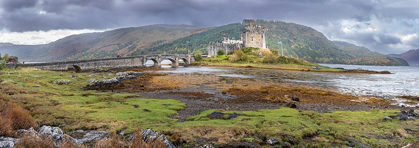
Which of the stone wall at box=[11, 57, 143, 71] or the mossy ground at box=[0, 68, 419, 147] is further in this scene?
the stone wall at box=[11, 57, 143, 71]

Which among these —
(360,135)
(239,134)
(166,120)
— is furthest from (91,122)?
(360,135)

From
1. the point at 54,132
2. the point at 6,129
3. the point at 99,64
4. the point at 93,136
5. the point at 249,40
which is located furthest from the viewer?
the point at 249,40

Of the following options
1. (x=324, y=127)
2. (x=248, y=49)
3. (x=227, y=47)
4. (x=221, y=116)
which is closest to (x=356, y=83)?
(x=324, y=127)

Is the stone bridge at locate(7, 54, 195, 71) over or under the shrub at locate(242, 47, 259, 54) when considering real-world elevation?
under

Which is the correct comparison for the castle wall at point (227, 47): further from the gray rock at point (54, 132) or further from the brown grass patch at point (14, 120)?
the gray rock at point (54, 132)

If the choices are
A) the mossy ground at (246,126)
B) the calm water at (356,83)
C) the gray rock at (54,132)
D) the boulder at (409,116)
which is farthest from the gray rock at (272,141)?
the calm water at (356,83)

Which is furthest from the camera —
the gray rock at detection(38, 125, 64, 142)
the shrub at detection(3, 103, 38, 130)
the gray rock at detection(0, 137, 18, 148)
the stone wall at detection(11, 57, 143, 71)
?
the stone wall at detection(11, 57, 143, 71)

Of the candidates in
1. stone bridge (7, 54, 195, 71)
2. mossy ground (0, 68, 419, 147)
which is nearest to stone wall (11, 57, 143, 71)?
stone bridge (7, 54, 195, 71)

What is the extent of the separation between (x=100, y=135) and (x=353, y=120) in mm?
17420

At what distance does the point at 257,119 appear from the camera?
1720 cm

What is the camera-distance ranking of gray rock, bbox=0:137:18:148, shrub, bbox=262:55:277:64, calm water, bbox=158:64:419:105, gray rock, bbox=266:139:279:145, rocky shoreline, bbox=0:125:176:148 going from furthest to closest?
shrub, bbox=262:55:277:64 < calm water, bbox=158:64:419:105 < gray rock, bbox=266:139:279:145 < rocky shoreline, bbox=0:125:176:148 < gray rock, bbox=0:137:18:148

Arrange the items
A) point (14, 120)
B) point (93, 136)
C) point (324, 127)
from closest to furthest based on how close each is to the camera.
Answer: point (14, 120) → point (93, 136) → point (324, 127)

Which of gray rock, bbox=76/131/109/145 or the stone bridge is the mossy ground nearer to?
gray rock, bbox=76/131/109/145

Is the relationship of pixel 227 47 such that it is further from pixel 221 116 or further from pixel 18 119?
pixel 18 119
